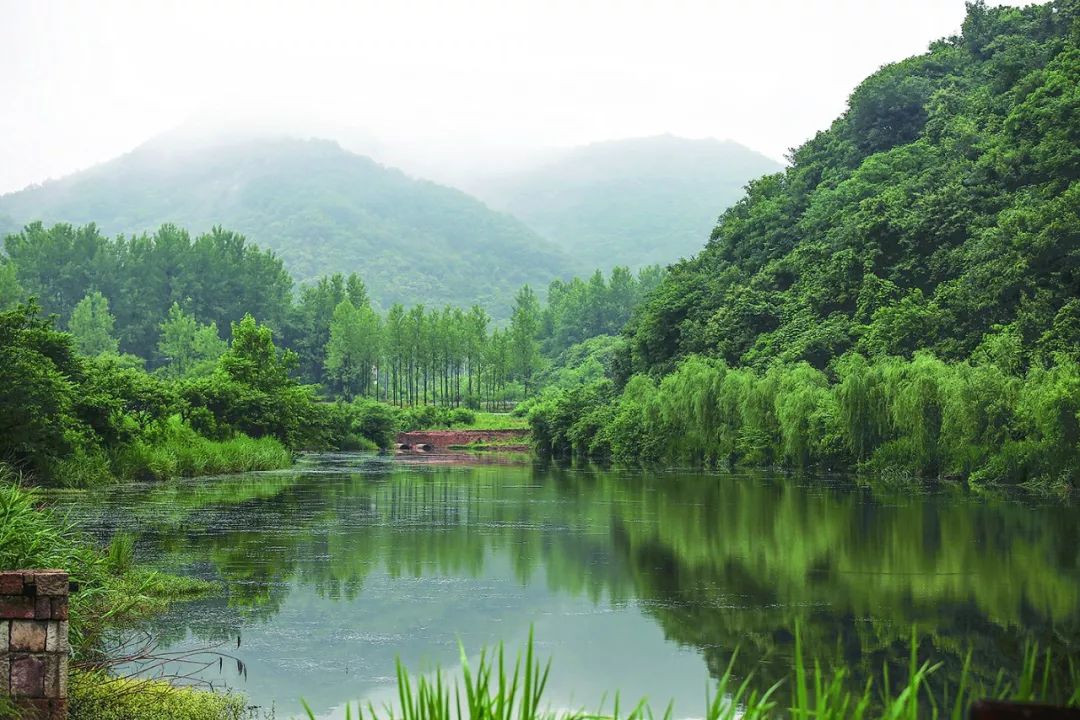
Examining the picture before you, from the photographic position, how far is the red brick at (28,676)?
8383 mm

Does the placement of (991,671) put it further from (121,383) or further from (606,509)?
(121,383)

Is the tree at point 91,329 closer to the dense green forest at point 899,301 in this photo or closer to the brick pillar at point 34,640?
the dense green forest at point 899,301

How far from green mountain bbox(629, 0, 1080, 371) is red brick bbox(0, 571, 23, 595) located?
136 feet

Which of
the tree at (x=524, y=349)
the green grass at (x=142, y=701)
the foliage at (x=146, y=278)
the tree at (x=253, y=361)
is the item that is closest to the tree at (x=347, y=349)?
the tree at (x=524, y=349)

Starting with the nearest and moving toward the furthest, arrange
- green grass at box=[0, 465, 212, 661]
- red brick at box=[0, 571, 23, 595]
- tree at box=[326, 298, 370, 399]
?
1. red brick at box=[0, 571, 23, 595]
2. green grass at box=[0, 465, 212, 661]
3. tree at box=[326, 298, 370, 399]

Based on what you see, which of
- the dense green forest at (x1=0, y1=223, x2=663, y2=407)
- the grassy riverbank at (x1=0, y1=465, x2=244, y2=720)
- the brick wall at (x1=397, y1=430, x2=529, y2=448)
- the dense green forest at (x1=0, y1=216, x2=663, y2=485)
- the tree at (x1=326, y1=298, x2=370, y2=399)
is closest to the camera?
the grassy riverbank at (x1=0, y1=465, x2=244, y2=720)

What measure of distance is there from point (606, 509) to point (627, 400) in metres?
36.1

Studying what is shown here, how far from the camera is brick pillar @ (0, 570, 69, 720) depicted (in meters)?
8.34

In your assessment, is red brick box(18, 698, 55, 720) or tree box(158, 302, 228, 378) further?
tree box(158, 302, 228, 378)

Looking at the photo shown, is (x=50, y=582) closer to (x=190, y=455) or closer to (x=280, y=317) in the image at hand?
(x=190, y=455)

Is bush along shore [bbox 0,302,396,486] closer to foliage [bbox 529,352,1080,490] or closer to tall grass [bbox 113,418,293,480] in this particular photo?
tall grass [bbox 113,418,293,480]

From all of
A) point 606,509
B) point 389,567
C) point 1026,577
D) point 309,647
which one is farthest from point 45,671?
point 606,509

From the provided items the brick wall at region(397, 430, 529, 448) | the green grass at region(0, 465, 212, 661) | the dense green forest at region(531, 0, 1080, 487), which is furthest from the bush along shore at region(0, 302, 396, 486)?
the dense green forest at region(531, 0, 1080, 487)

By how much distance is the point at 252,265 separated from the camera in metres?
140
